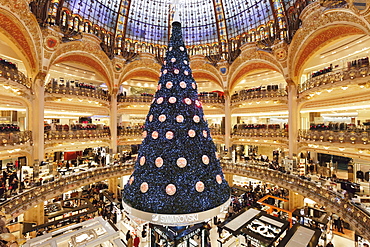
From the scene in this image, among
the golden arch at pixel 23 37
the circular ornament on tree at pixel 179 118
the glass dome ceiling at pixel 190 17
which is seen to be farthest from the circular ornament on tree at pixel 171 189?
the glass dome ceiling at pixel 190 17

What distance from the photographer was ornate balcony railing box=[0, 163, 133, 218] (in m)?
10.6

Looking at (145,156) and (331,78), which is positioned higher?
(331,78)

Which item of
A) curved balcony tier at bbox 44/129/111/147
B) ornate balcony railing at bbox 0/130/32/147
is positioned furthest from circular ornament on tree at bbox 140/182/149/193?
curved balcony tier at bbox 44/129/111/147

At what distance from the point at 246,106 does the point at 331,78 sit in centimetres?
1176

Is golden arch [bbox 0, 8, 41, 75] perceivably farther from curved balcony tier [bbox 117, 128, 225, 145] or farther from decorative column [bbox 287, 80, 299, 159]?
decorative column [bbox 287, 80, 299, 159]

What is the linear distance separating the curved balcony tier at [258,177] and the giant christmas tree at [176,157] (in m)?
6.11

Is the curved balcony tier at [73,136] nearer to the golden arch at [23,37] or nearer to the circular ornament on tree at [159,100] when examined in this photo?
the golden arch at [23,37]

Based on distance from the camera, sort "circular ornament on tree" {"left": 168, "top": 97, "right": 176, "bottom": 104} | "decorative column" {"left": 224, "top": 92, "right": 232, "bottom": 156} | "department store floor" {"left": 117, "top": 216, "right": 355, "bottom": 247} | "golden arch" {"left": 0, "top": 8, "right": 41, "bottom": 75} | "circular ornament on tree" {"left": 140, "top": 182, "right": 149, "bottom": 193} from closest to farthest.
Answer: "circular ornament on tree" {"left": 140, "top": 182, "right": 149, "bottom": 193}, "circular ornament on tree" {"left": 168, "top": 97, "right": 176, "bottom": 104}, "department store floor" {"left": 117, "top": 216, "right": 355, "bottom": 247}, "golden arch" {"left": 0, "top": 8, "right": 41, "bottom": 75}, "decorative column" {"left": 224, "top": 92, "right": 232, "bottom": 156}

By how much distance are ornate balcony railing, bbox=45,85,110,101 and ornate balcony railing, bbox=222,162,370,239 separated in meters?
16.3

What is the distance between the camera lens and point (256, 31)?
2223cm

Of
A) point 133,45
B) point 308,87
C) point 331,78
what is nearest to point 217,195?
point 331,78

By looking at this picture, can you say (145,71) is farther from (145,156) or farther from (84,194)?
(145,156)

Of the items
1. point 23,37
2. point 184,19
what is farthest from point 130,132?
point 184,19

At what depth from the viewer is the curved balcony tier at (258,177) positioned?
9.45m
